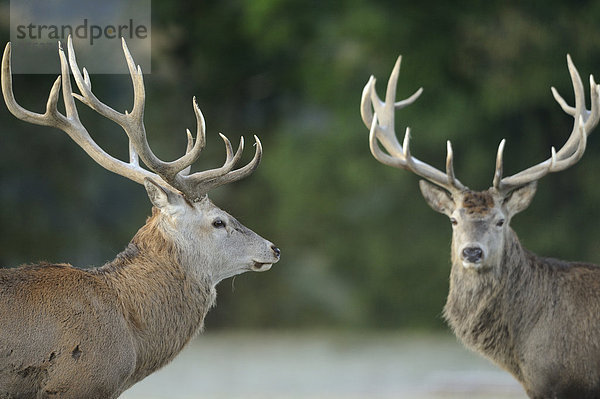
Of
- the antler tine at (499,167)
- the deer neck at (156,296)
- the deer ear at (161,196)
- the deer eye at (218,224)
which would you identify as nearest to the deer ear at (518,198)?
the antler tine at (499,167)

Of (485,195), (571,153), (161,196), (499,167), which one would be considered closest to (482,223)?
(485,195)

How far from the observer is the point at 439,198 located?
793 centimetres

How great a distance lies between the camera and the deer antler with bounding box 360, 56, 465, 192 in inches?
312

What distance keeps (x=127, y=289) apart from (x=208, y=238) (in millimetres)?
701

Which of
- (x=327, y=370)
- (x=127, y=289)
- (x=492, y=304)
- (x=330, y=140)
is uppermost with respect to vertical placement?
(x=330, y=140)

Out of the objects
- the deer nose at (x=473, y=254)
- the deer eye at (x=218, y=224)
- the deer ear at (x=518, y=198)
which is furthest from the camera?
the deer ear at (x=518, y=198)

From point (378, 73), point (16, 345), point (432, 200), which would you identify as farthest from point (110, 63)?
point (16, 345)

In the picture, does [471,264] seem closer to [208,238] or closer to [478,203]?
[478,203]

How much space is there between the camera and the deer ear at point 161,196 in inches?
262

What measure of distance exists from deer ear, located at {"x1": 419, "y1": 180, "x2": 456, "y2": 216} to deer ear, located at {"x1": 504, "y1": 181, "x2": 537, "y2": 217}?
0.41m

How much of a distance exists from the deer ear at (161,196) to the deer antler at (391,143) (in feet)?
6.48

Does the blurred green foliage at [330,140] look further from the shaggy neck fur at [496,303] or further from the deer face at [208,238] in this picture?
the deer face at [208,238]

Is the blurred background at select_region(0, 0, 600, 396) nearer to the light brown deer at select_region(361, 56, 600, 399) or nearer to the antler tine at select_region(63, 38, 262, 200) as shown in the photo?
the light brown deer at select_region(361, 56, 600, 399)

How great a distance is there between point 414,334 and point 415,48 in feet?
18.4
